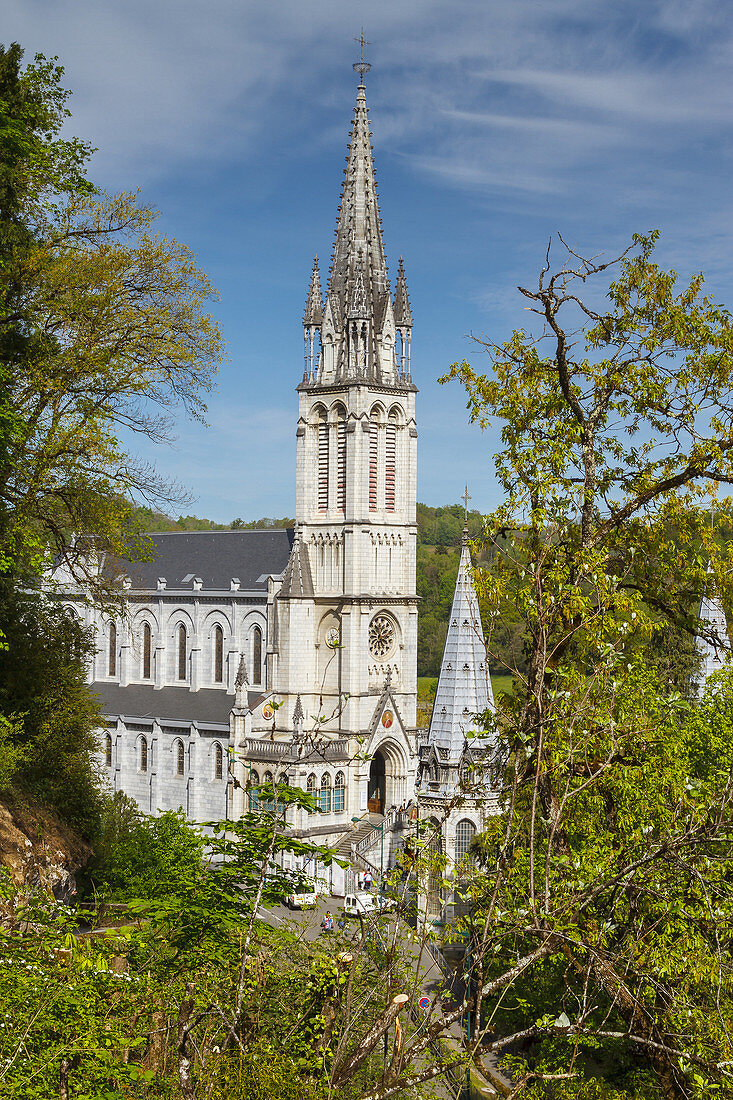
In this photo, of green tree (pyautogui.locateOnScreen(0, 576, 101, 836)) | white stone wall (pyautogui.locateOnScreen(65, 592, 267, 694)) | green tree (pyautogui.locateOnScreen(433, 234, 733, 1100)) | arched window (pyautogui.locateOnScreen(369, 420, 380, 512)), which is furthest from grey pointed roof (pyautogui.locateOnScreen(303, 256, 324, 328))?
green tree (pyautogui.locateOnScreen(433, 234, 733, 1100))

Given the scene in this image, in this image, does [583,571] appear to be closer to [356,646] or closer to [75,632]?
[75,632]

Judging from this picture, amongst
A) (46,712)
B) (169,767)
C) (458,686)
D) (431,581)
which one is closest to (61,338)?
(46,712)

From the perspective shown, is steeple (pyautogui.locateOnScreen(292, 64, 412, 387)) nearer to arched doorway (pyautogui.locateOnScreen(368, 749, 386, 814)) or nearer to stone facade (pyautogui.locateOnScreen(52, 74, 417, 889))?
stone facade (pyautogui.locateOnScreen(52, 74, 417, 889))

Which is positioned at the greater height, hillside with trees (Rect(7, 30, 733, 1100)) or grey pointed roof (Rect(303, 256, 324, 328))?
grey pointed roof (Rect(303, 256, 324, 328))

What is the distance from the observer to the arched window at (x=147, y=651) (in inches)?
2425

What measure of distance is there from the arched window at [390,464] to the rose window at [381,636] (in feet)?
18.7

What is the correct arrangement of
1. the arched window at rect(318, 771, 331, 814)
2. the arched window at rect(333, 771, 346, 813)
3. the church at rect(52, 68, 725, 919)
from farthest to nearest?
the church at rect(52, 68, 725, 919) → the arched window at rect(333, 771, 346, 813) → the arched window at rect(318, 771, 331, 814)

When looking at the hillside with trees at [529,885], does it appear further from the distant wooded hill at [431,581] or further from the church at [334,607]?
the distant wooded hill at [431,581]

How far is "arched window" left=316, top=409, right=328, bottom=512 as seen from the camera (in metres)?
53.0

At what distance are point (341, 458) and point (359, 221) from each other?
12.6m

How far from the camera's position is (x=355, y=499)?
51281 millimetres

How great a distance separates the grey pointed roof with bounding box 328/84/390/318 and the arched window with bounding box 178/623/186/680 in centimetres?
2011

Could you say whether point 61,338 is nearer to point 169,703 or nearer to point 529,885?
point 529,885

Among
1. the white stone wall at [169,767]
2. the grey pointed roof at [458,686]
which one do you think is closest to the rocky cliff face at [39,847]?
the grey pointed roof at [458,686]
